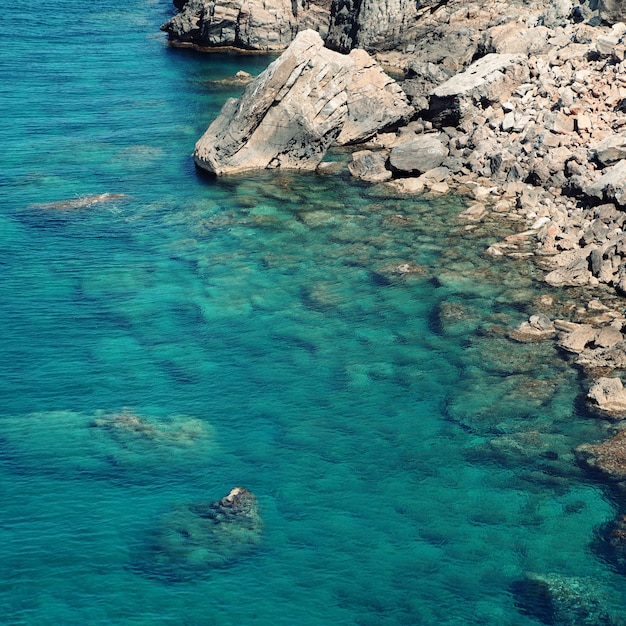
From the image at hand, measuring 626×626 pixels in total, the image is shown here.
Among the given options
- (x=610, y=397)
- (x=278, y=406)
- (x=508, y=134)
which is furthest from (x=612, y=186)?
(x=278, y=406)

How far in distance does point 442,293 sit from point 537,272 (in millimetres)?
5110

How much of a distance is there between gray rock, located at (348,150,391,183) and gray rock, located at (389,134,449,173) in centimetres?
100

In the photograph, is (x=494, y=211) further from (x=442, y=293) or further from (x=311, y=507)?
(x=311, y=507)

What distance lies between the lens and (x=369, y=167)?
5369 centimetres

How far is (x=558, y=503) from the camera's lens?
28.6m

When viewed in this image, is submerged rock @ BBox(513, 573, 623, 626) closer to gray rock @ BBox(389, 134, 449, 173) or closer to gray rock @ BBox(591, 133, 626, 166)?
gray rock @ BBox(591, 133, 626, 166)

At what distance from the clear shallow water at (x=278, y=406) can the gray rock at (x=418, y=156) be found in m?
3.13

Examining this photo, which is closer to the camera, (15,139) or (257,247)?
(257,247)

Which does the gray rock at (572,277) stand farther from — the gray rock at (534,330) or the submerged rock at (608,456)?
the submerged rock at (608,456)

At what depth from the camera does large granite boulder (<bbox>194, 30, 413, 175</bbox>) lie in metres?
51.9

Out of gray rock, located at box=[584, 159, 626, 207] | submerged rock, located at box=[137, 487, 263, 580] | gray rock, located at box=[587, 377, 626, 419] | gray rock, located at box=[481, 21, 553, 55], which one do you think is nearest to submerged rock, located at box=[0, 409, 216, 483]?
submerged rock, located at box=[137, 487, 263, 580]

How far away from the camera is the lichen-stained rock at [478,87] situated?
55125 mm

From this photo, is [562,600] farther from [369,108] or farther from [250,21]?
[250,21]

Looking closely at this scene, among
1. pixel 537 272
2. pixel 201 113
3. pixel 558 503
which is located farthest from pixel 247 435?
pixel 201 113
